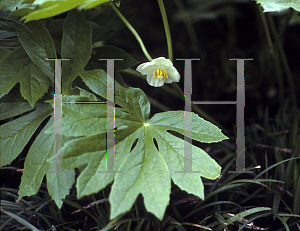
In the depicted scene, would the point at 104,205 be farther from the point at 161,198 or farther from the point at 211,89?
the point at 211,89

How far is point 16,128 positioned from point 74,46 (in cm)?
31

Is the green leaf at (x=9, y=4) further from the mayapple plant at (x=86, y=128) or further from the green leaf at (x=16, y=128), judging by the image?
the green leaf at (x=16, y=128)

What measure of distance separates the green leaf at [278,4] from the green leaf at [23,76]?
2.20 ft

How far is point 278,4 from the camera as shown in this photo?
674mm

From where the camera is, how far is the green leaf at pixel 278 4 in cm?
66

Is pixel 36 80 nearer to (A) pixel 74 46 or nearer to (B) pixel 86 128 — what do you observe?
(A) pixel 74 46

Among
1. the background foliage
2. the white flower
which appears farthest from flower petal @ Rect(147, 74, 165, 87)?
the background foliage

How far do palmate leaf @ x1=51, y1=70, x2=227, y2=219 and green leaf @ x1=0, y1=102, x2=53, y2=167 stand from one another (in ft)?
0.74

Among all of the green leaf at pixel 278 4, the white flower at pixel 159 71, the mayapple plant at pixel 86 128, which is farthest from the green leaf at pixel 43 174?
the green leaf at pixel 278 4

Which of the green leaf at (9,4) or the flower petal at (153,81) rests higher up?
the green leaf at (9,4)

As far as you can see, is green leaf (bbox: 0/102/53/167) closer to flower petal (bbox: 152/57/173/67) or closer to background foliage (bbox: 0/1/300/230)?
background foliage (bbox: 0/1/300/230)

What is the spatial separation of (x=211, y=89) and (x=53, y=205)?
1.13 m

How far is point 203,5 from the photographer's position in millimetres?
1193

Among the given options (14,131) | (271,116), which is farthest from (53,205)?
(271,116)
